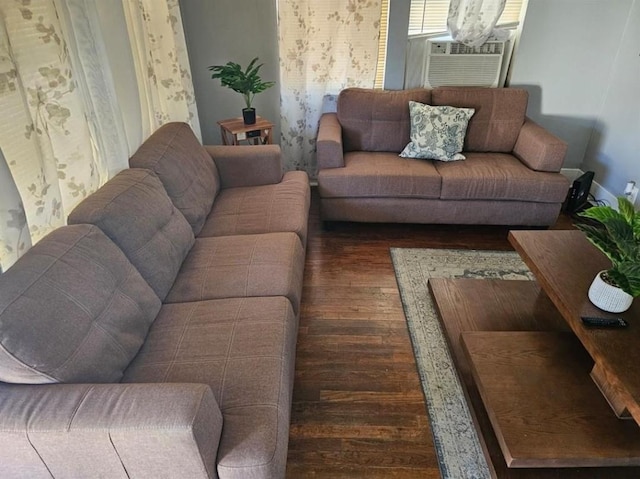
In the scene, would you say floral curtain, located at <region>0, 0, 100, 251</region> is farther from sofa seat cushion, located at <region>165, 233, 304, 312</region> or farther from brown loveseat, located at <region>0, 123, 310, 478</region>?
sofa seat cushion, located at <region>165, 233, 304, 312</region>

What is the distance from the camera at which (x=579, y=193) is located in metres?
3.05

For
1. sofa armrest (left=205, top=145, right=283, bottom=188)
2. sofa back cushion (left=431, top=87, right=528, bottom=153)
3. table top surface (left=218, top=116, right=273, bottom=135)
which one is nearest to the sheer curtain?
sofa armrest (left=205, top=145, right=283, bottom=188)

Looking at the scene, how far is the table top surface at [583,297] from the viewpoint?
122cm

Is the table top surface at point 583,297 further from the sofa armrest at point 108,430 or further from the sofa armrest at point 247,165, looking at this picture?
the sofa armrest at point 247,165

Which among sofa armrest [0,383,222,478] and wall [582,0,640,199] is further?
wall [582,0,640,199]

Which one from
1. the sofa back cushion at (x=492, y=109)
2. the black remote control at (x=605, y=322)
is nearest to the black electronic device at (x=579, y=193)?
the sofa back cushion at (x=492, y=109)

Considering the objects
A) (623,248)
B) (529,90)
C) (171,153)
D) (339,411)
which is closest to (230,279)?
(339,411)

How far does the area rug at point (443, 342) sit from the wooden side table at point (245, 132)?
1.31 metres

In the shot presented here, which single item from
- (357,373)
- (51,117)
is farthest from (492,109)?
(51,117)

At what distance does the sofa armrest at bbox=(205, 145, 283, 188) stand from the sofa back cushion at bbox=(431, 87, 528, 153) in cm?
135

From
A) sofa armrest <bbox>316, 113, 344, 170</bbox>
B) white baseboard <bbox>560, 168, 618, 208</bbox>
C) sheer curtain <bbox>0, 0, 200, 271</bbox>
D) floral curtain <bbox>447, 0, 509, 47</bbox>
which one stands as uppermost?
floral curtain <bbox>447, 0, 509, 47</bbox>

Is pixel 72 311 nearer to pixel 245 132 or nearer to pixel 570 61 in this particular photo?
pixel 245 132

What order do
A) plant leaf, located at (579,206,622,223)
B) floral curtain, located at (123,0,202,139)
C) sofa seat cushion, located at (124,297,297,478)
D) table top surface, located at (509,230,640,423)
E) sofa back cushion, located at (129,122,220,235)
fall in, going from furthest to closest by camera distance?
floral curtain, located at (123,0,202,139)
sofa back cushion, located at (129,122,220,235)
plant leaf, located at (579,206,622,223)
table top surface, located at (509,230,640,423)
sofa seat cushion, located at (124,297,297,478)

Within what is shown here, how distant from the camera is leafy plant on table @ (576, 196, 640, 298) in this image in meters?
1.30
